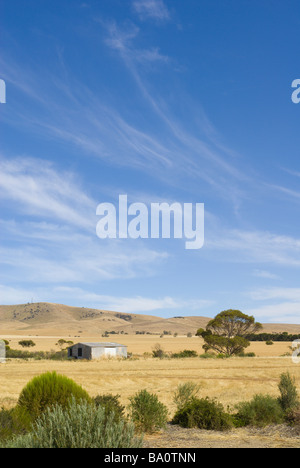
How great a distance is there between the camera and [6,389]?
26672 mm

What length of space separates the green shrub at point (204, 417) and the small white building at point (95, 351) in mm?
45539

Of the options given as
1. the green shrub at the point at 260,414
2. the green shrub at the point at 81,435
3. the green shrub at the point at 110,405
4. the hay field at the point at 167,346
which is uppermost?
the green shrub at the point at 81,435

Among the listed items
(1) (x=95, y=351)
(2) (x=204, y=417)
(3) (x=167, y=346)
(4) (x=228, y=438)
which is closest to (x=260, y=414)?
(2) (x=204, y=417)

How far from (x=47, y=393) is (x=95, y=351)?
4804 cm

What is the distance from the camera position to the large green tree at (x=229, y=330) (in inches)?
2522

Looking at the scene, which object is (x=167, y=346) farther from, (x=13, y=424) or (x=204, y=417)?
(x=13, y=424)

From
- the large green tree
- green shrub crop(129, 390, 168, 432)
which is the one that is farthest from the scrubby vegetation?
the large green tree

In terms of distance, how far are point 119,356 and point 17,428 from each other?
174ft

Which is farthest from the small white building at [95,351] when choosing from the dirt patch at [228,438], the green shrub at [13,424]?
the green shrub at [13,424]

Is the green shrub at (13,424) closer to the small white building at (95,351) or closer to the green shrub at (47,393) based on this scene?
the green shrub at (47,393)
